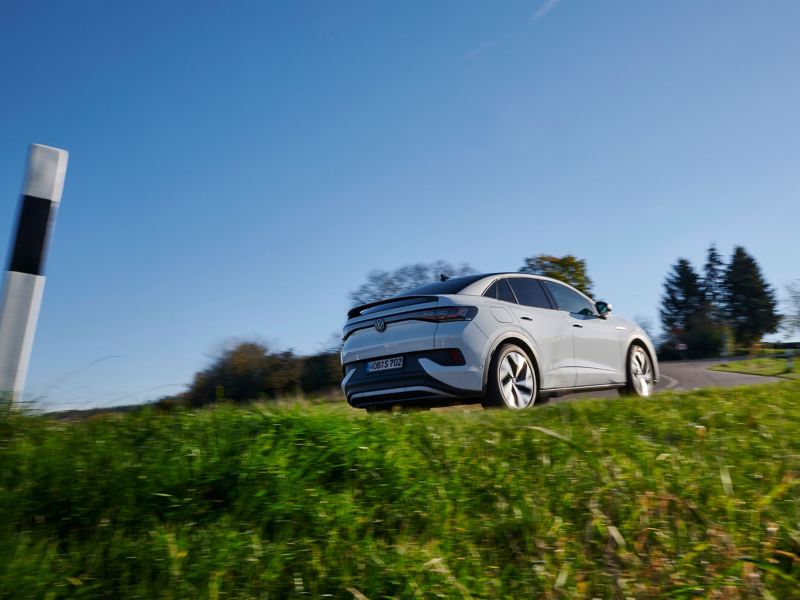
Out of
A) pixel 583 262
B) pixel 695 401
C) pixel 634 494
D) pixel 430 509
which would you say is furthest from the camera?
pixel 583 262

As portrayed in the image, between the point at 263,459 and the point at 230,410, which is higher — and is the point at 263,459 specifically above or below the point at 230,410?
below

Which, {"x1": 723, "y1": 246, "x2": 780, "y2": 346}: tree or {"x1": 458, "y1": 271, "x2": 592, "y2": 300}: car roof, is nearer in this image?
{"x1": 458, "y1": 271, "x2": 592, "y2": 300}: car roof

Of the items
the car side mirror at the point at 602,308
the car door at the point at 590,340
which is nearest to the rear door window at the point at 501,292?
the car door at the point at 590,340

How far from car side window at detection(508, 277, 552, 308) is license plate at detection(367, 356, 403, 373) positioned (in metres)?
1.76

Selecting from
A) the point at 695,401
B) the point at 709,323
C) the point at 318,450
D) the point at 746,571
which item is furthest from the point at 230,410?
the point at 709,323

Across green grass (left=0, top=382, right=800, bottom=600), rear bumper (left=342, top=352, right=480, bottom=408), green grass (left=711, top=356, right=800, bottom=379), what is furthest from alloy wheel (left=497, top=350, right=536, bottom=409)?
green grass (left=711, top=356, right=800, bottom=379)

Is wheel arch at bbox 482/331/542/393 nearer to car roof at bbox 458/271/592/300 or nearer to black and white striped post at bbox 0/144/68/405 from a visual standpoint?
car roof at bbox 458/271/592/300

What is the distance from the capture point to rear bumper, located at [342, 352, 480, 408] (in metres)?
6.15

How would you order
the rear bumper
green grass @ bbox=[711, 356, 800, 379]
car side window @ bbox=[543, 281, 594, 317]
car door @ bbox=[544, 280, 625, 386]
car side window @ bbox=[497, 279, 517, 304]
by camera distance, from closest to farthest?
1. the rear bumper
2. car side window @ bbox=[497, 279, 517, 304]
3. car door @ bbox=[544, 280, 625, 386]
4. car side window @ bbox=[543, 281, 594, 317]
5. green grass @ bbox=[711, 356, 800, 379]

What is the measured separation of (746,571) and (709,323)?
63135 mm

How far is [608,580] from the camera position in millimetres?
2629

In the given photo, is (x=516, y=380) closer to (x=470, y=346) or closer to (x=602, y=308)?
(x=470, y=346)

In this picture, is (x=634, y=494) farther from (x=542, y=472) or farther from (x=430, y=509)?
(x=430, y=509)

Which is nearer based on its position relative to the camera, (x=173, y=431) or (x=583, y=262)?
(x=173, y=431)
